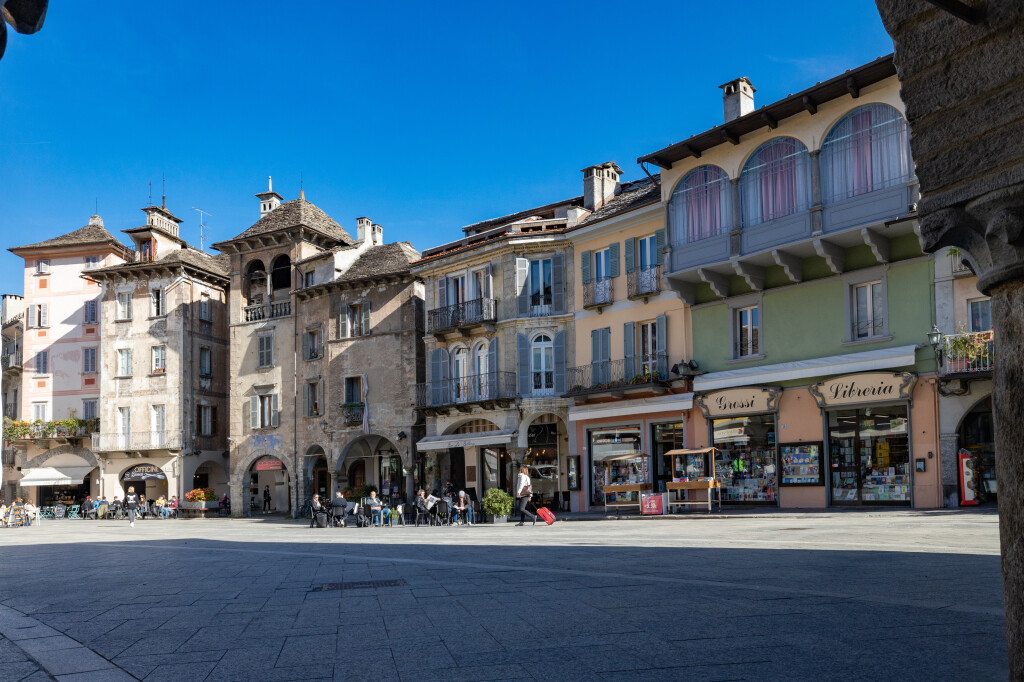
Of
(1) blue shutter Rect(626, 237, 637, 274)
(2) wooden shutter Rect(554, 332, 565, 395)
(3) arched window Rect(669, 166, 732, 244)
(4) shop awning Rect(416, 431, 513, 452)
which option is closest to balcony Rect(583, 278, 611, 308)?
(1) blue shutter Rect(626, 237, 637, 274)

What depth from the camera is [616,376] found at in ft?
108

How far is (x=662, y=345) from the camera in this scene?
31281mm

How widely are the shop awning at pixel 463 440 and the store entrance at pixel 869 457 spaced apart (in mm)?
13407

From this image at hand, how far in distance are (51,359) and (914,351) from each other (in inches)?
1938

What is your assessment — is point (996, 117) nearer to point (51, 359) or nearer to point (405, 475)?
point (405, 475)

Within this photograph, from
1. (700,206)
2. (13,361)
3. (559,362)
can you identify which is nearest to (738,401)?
(700,206)

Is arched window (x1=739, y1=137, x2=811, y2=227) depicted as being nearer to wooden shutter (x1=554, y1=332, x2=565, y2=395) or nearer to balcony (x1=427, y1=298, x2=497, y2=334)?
wooden shutter (x1=554, y1=332, x2=565, y2=395)

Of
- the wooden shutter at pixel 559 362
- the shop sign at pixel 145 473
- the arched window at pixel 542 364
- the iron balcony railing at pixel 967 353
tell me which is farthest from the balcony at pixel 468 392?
the shop sign at pixel 145 473

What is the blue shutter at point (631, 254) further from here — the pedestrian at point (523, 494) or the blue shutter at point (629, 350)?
the pedestrian at point (523, 494)

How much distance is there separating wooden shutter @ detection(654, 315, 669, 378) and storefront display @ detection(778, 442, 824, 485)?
5.40 metres

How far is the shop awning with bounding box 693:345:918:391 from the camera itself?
955 inches

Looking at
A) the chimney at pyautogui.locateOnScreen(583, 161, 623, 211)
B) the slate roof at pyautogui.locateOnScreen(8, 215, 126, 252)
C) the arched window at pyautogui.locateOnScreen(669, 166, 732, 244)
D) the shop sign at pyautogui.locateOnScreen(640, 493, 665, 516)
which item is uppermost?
the slate roof at pyautogui.locateOnScreen(8, 215, 126, 252)

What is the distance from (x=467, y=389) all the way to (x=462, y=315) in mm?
3115

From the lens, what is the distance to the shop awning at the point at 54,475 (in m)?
50.2
